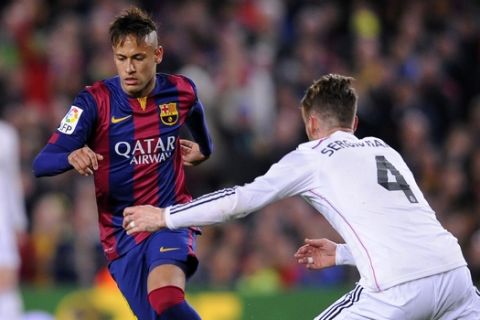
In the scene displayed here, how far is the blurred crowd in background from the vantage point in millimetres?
12062

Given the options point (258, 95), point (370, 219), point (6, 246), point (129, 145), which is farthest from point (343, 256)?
point (258, 95)

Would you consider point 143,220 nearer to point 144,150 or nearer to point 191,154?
point 144,150

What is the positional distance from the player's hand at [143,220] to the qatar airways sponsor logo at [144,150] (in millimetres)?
982

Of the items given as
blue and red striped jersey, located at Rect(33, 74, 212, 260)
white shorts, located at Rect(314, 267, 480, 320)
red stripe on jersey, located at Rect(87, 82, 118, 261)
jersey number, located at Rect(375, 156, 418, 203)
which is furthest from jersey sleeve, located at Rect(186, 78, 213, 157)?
white shorts, located at Rect(314, 267, 480, 320)

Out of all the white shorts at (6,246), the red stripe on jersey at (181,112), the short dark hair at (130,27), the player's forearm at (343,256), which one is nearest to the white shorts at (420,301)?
the player's forearm at (343,256)

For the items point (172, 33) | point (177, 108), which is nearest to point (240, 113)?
point (172, 33)

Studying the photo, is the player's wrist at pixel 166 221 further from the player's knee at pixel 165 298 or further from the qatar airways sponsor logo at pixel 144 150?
the qatar airways sponsor logo at pixel 144 150

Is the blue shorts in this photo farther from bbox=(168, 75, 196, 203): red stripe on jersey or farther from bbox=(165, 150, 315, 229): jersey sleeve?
bbox=(165, 150, 315, 229): jersey sleeve

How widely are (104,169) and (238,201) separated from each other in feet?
4.28

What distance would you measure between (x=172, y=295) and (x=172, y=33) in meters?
7.83

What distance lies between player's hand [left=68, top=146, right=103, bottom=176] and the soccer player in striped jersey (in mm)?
348

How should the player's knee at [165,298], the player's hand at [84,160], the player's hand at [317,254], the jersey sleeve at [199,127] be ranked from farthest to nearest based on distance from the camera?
the jersey sleeve at [199,127] → the player's hand at [317,254] → the player's knee at [165,298] → the player's hand at [84,160]

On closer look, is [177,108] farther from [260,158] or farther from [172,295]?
[260,158]

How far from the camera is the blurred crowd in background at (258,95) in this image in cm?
1206
